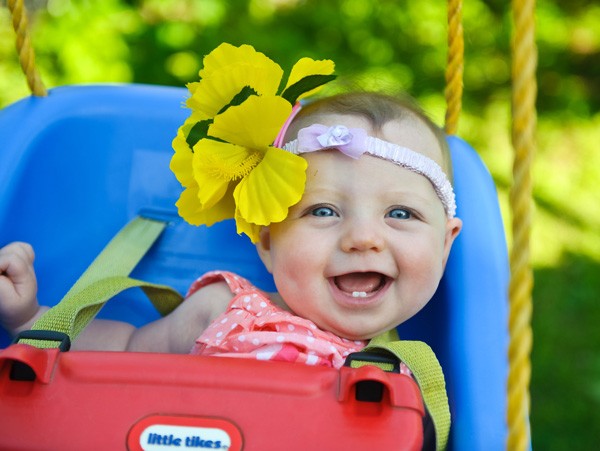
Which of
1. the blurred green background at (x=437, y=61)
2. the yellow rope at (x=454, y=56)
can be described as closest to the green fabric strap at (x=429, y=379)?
the yellow rope at (x=454, y=56)

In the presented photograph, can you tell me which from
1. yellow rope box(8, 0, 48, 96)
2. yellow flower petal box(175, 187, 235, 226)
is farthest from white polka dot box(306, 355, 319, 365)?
yellow rope box(8, 0, 48, 96)

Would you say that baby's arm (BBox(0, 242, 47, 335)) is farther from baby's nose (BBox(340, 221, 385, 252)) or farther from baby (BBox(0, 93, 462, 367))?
baby's nose (BBox(340, 221, 385, 252))

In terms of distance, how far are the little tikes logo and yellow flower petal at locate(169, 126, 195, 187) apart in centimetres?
40

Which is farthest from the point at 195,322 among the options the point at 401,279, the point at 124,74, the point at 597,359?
the point at 124,74

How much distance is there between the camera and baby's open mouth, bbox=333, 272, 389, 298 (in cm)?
115

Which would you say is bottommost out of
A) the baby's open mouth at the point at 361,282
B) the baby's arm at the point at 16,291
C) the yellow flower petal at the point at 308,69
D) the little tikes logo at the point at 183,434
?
the little tikes logo at the point at 183,434

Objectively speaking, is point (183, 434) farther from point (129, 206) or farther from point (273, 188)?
point (129, 206)

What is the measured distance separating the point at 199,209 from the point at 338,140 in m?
0.22

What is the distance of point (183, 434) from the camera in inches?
35.3

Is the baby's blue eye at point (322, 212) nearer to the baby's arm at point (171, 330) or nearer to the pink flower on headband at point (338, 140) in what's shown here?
the pink flower on headband at point (338, 140)

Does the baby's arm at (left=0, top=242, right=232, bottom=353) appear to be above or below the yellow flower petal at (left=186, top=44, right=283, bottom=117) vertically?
below

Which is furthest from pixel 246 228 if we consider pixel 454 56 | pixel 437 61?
pixel 437 61

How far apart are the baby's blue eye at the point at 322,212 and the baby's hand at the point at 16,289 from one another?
0.44 metres

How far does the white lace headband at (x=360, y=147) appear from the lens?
1159mm
